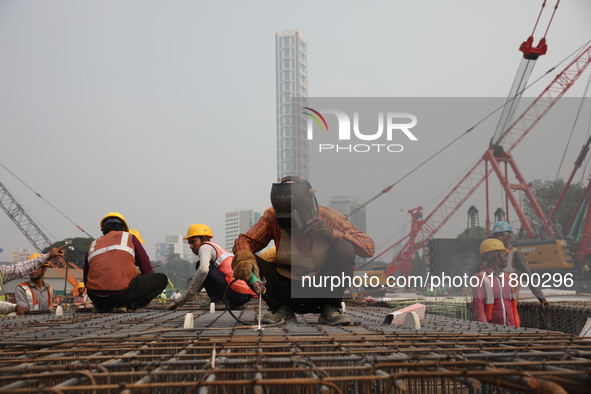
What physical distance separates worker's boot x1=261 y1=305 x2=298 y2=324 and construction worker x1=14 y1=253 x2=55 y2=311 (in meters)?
5.33

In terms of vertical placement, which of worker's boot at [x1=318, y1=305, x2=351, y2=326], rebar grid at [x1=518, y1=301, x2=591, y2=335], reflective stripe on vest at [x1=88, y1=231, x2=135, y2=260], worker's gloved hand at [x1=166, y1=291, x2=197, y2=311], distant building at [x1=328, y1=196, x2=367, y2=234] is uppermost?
distant building at [x1=328, y1=196, x2=367, y2=234]

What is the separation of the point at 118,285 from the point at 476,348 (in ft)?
16.9

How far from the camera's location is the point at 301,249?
4.61 metres

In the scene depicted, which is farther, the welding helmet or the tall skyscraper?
the tall skyscraper

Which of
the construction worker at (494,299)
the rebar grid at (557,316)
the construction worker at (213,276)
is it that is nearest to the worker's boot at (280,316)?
the construction worker at (213,276)

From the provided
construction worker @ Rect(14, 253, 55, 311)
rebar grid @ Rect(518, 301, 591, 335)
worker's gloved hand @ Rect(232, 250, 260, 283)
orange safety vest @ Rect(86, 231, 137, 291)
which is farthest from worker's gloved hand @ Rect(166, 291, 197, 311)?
rebar grid @ Rect(518, 301, 591, 335)

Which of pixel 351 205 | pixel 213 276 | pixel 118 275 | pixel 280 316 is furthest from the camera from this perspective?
pixel 351 205

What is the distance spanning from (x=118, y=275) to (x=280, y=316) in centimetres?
301

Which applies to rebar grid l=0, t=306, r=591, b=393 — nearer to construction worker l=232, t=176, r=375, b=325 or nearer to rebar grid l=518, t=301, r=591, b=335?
construction worker l=232, t=176, r=375, b=325

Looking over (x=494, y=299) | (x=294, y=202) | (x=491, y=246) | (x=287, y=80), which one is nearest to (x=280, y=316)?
(x=294, y=202)

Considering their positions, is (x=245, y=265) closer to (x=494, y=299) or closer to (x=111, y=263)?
(x=111, y=263)

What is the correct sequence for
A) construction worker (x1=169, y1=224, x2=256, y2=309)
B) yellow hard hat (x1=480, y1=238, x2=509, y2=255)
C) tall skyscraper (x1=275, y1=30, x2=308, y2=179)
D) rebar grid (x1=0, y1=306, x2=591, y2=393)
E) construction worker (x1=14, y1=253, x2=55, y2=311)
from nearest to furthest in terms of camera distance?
rebar grid (x1=0, y1=306, x2=591, y2=393), construction worker (x1=169, y1=224, x2=256, y2=309), yellow hard hat (x1=480, y1=238, x2=509, y2=255), construction worker (x1=14, y1=253, x2=55, y2=311), tall skyscraper (x1=275, y1=30, x2=308, y2=179)

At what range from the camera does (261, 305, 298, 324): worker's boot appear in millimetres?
4340

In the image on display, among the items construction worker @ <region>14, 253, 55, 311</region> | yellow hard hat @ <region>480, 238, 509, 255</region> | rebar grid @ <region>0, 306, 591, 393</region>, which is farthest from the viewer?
construction worker @ <region>14, 253, 55, 311</region>
